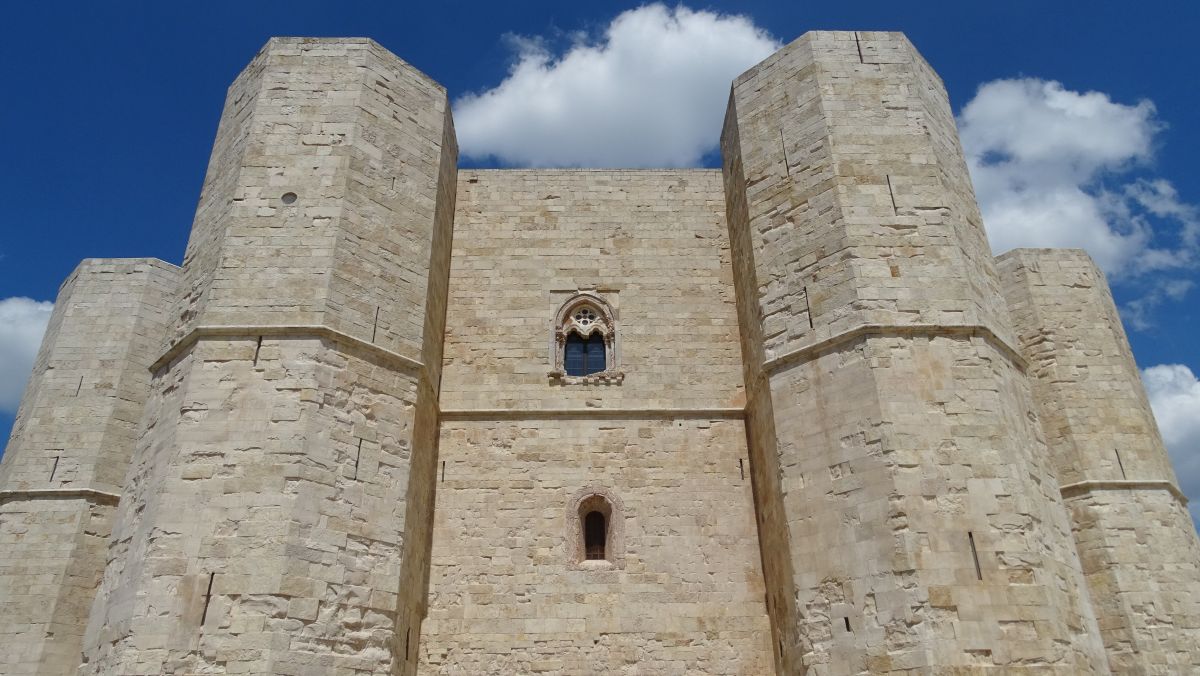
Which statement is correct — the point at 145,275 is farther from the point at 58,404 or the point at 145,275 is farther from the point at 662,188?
the point at 662,188

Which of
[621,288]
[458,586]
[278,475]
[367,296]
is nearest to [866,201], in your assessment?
[621,288]

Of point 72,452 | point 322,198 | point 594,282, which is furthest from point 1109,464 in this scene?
point 72,452

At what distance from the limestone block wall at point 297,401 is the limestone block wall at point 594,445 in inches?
22.7

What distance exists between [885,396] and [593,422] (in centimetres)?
356

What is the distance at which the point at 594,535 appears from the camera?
9742 mm

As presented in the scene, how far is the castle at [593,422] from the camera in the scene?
24.7ft

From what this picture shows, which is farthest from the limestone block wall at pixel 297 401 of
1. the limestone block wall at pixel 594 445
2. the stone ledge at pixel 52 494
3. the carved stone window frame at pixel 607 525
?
the stone ledge at pixel 52 494

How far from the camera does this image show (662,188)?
12086 millimetres

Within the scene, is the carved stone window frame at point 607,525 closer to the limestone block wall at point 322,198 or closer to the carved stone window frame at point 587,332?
the carved stone window frame at point 587,332

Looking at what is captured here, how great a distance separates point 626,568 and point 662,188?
5.61 metres

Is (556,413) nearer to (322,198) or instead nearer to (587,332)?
(587,332)

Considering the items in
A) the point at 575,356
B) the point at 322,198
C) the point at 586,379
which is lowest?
the point at 586,379

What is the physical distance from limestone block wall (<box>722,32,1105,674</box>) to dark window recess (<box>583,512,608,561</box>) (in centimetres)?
188

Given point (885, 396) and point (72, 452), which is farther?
point (72, 452)
